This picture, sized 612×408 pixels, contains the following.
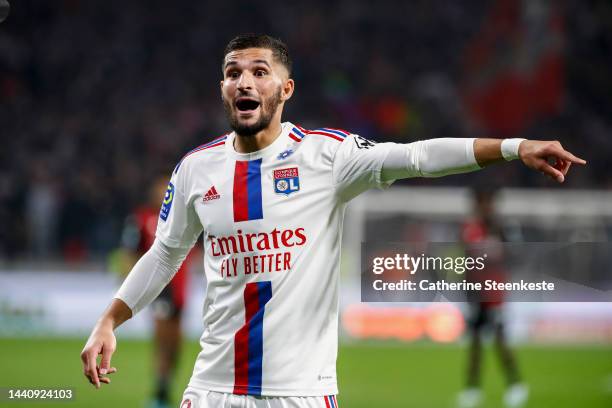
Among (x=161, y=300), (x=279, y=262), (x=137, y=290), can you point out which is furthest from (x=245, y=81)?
(x=161, y=300)

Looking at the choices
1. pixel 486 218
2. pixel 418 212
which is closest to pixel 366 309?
pixel 418 212

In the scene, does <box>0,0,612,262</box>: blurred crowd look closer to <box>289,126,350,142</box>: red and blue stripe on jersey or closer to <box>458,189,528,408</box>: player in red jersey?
<box>458,189,528,408</box>: player in red jersey

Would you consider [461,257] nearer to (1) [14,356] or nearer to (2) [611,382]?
(2) [611,382]

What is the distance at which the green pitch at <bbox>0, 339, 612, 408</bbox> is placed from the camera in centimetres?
972

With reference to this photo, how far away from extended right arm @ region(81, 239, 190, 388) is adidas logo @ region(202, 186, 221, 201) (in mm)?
250

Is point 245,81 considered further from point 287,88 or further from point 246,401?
point 246,401

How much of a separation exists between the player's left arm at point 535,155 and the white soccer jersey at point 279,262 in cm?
40

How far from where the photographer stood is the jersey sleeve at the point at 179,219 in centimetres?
354

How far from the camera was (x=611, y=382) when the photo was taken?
1118 cm

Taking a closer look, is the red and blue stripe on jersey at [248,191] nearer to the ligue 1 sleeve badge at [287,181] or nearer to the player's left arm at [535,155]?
the ligue 1 sleeve badge at [287,181]

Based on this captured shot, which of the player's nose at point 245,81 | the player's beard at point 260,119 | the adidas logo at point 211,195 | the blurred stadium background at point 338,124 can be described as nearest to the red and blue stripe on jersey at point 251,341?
the adidas logo at point 211,195

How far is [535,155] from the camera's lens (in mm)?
2766

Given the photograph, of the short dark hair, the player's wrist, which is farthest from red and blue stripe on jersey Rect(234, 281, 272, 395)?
the player's wrist

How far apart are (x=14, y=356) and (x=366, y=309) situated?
5.36 m
